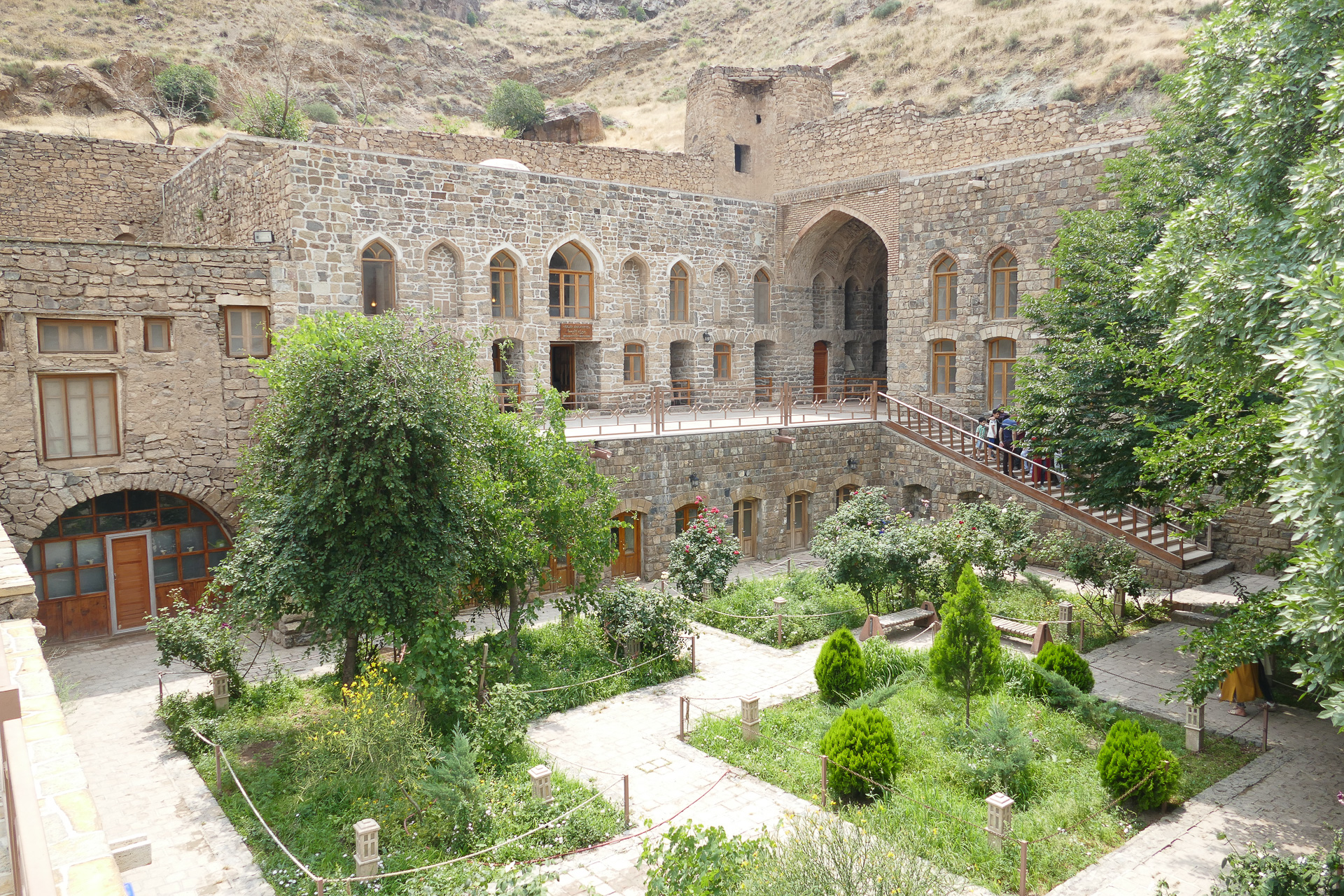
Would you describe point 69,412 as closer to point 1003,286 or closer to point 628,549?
point 628,549

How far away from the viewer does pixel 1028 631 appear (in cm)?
1195

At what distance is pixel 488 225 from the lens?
18.1 meters

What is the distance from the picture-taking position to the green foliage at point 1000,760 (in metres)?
8.08

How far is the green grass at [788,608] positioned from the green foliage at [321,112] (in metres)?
30.2

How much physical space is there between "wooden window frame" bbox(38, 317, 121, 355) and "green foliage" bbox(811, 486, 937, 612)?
10741 mm

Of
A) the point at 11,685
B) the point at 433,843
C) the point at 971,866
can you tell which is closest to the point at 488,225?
the point at 433,843

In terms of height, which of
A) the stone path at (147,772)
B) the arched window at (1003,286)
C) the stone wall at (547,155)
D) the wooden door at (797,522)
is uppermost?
the stone wall at (547,155)

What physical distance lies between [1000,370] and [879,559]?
804 centimetres

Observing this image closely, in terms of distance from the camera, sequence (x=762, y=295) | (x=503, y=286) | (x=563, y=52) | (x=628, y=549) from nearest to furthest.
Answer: (x=628, y=549)
(x=503, y=286)
(x=762, y=295)
(x=563, y=52)

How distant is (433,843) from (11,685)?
204 inches

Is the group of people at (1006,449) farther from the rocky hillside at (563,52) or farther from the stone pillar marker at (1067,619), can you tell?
the rocky hillside at (563,52)

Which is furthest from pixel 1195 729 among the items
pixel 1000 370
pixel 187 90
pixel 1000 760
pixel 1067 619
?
pixel 187 90

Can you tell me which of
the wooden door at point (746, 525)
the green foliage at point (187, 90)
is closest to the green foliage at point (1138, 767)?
the wooden door at point (746, 525)

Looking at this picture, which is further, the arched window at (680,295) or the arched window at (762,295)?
the arched window at (762,295)
